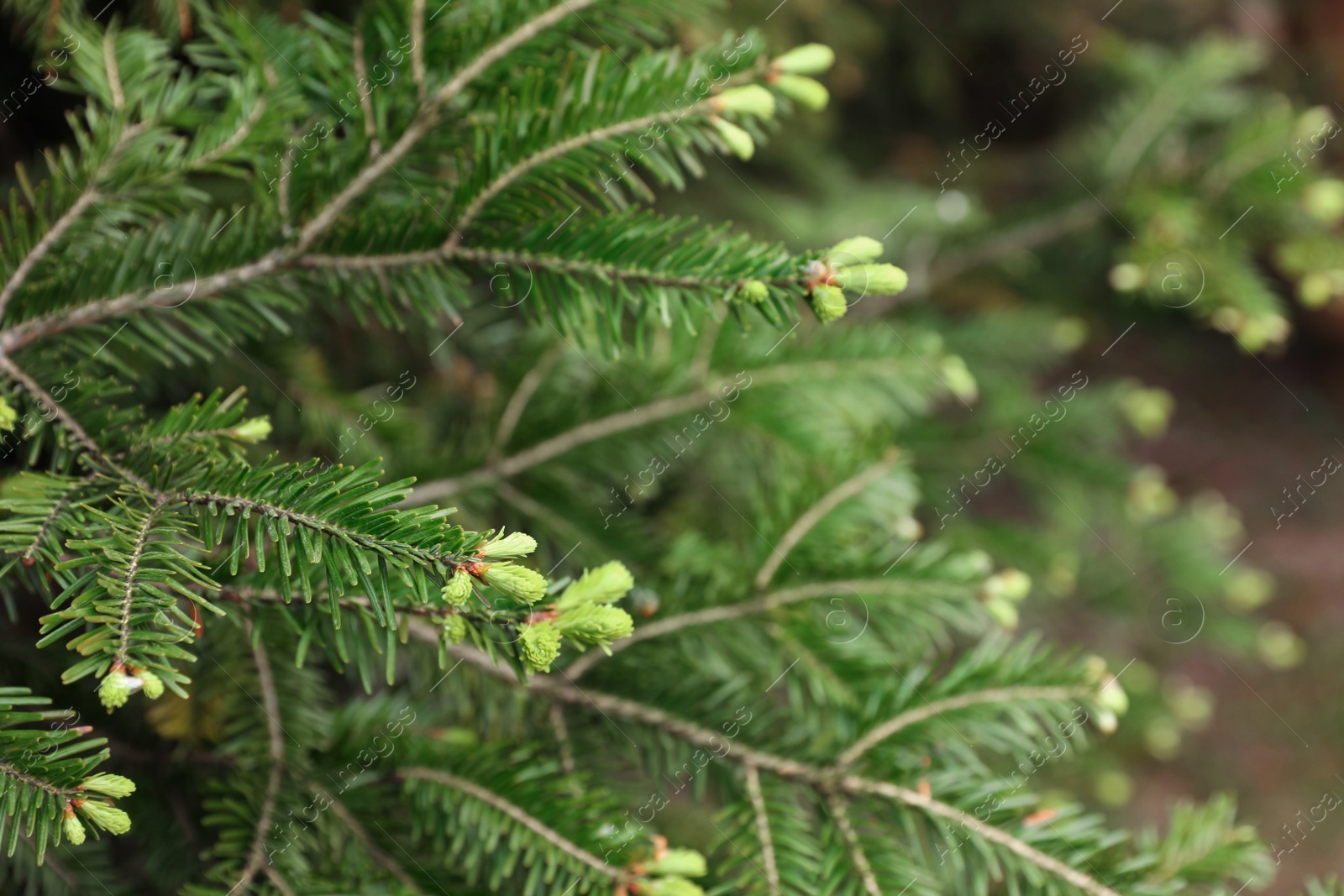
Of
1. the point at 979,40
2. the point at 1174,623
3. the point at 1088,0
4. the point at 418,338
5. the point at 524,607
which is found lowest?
the point at 418,338

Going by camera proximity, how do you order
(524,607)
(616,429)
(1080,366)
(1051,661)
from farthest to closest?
(1080,366)
(616,429)
(1051,661)
(524,607)

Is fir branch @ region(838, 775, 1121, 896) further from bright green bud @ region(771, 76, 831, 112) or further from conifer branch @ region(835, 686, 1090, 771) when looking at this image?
bright green bud @ region(771, 76, 831, 112)

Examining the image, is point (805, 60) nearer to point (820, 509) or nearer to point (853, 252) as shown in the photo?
point (853, 252)

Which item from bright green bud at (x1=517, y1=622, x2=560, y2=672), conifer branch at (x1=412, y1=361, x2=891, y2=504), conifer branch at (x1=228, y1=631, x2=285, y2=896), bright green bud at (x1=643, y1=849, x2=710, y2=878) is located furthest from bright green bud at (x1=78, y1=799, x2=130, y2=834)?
conifer branch at (x1=412, y1=361, x2=891, y2=504)

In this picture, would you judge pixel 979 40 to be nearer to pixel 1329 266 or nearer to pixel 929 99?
pixel 929 99

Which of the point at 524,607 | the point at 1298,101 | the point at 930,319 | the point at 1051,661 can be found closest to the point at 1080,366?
the point at 1298,101

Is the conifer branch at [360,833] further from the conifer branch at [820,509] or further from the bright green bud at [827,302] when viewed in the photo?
the bright green bud at [827,302]
